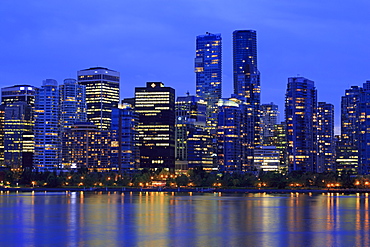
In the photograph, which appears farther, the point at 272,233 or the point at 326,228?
the point at 326,228

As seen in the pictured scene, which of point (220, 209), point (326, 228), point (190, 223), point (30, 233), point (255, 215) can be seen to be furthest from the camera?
point (220, 209)

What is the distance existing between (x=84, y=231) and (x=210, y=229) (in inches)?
751

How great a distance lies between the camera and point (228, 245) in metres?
84.4

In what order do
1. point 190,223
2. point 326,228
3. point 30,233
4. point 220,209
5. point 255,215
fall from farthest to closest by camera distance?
1. point 220,209
2. point 255,215
3. point 190,223
4. point 326,228
5. point 30,233

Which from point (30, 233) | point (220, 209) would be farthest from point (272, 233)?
point (220, 209)

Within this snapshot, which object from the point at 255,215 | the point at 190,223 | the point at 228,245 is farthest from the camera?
the point at 255,215

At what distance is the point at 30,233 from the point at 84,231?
778cm

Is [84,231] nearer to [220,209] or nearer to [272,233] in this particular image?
[272,233]

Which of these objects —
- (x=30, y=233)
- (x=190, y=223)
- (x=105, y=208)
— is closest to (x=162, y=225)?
(x=190, y=223)

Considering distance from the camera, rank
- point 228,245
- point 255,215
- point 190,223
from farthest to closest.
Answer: point 255,215
point 190,223
point 228,245

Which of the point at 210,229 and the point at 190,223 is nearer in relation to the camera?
the point at 210,229

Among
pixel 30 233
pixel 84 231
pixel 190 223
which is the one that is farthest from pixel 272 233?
pixel 30 233

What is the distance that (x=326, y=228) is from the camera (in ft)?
346

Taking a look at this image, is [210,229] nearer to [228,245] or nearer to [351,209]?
[228,245]
